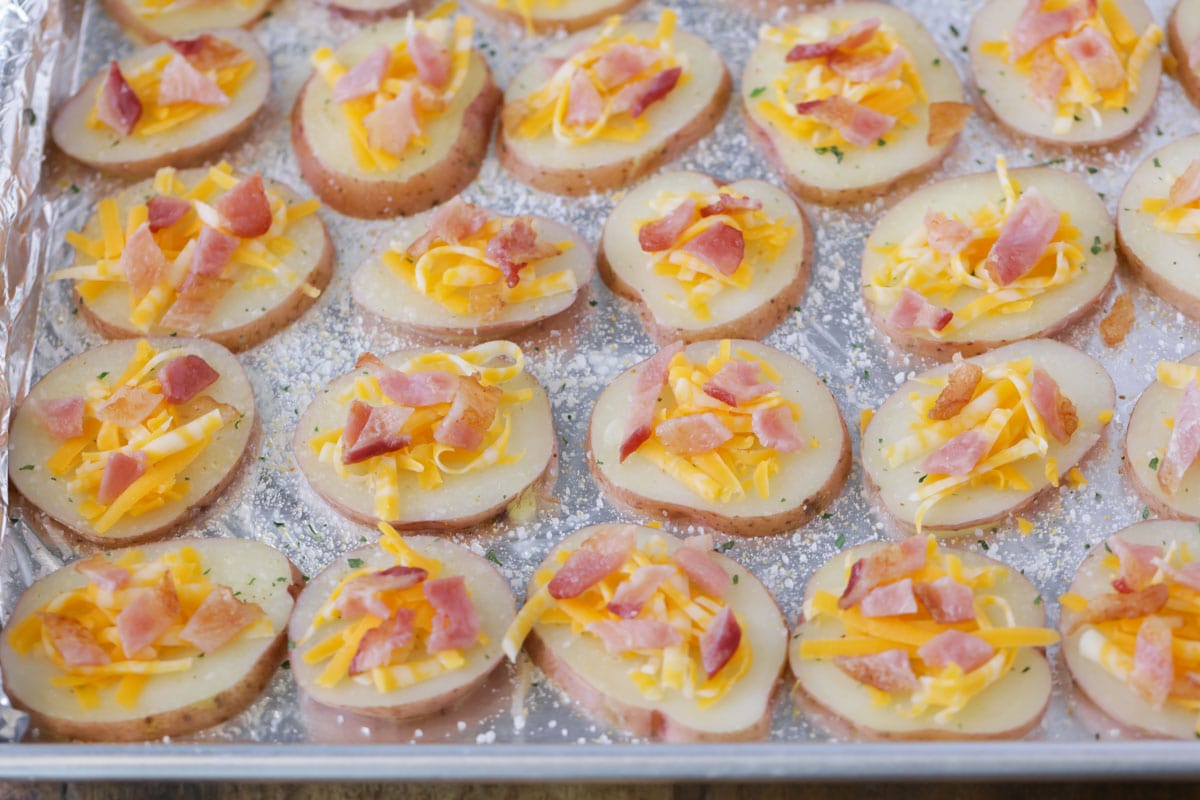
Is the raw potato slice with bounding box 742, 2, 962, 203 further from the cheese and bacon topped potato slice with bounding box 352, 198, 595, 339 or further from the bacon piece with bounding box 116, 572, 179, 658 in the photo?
the bacon piece with bounding box 116, 572, 179, 658

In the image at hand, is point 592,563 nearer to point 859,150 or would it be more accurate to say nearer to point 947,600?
point 947,600

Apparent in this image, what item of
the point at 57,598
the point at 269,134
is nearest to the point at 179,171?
the point at 269,134

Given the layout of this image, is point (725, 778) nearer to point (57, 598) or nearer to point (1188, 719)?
point (1188, 719)

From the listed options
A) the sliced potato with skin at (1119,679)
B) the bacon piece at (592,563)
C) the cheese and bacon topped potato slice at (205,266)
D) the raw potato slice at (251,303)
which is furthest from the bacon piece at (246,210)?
the sliced potato with skin at (1119,679)

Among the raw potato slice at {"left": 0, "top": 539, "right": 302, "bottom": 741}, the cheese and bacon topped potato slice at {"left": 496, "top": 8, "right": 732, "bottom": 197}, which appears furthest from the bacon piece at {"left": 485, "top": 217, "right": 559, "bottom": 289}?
the raw potato slice at {"left": 0, "top": 539, "right": 302, "bottom": 741}

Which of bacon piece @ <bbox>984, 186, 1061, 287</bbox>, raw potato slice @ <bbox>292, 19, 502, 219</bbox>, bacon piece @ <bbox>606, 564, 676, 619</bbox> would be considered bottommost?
bacon piece @ <bbox>606, 564, 676, 619</bbox>
